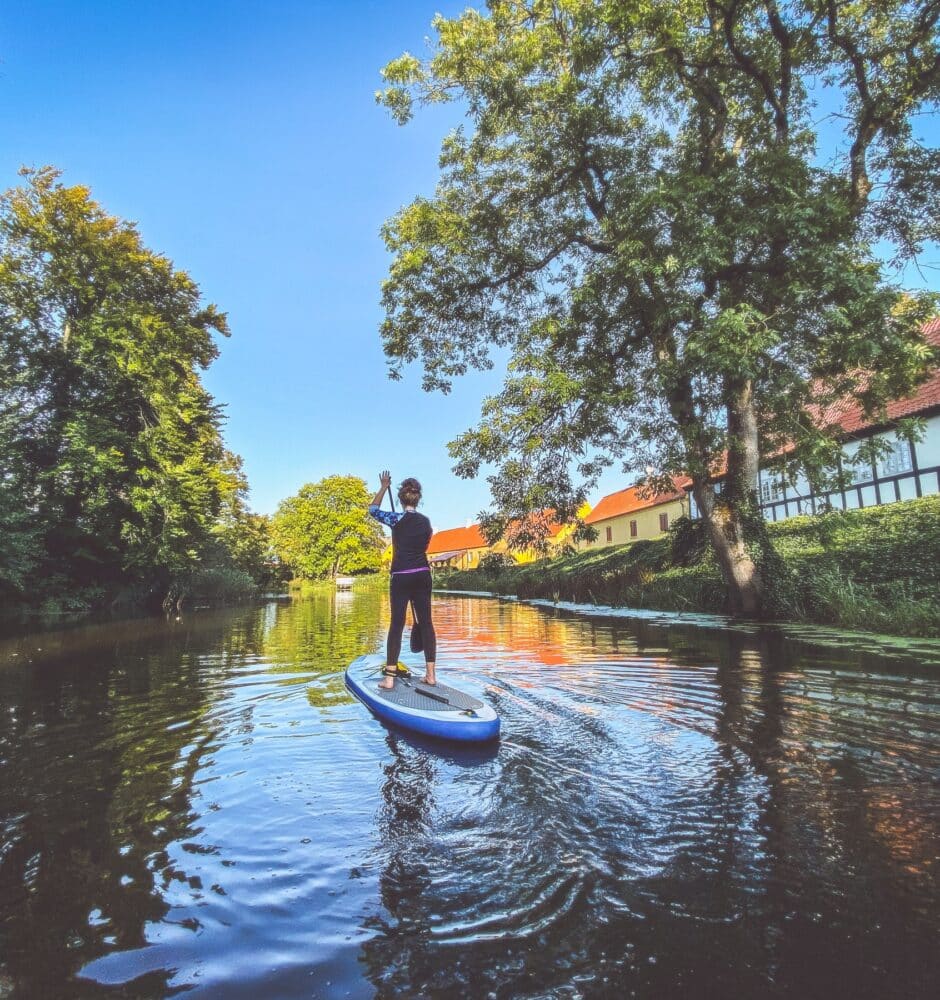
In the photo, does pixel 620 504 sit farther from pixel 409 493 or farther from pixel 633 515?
pixel 409 493

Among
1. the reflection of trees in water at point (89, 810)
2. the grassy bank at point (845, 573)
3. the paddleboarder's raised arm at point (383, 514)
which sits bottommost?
the reflection of trees in water at point (89, 810)

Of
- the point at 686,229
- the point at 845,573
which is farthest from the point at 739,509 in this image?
the point at 686,229

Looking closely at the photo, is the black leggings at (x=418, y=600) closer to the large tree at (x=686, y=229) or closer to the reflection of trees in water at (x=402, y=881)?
the reflection of trees in water at (x=402, y=881)

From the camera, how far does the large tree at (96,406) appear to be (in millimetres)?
22047

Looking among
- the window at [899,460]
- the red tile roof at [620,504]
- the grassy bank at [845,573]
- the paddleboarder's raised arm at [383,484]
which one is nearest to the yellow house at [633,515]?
the red tile roof at [620,504]

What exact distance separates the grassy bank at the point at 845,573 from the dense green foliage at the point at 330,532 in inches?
2228

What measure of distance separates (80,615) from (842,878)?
25.0 metres

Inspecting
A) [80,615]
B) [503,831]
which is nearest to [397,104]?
[503,831]

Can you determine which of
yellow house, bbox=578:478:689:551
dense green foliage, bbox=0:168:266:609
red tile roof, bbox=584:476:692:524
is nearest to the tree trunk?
dense green foliage, bbox=0:168:266:609

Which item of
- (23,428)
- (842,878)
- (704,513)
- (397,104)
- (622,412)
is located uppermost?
(397,104)

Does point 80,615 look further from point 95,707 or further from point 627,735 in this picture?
point 627,735

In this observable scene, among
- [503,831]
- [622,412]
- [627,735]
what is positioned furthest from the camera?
[622,412]

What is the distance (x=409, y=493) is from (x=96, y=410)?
Result: 23549 millimetres

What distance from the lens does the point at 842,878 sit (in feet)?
8.52
